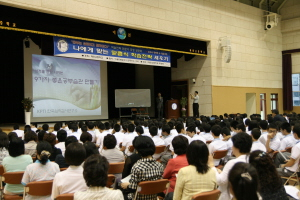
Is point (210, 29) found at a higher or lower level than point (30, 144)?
higher

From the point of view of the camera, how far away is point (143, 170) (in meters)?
2.81

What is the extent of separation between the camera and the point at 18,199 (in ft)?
10.5

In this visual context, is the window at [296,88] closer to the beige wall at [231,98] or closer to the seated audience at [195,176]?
the beige wall at [231,98]

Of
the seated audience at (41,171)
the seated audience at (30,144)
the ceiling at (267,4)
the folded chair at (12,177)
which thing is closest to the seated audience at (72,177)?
the seated audience at (41,171)

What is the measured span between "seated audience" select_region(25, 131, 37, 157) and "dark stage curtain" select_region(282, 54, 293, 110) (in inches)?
598

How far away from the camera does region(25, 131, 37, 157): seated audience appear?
14.4 feet

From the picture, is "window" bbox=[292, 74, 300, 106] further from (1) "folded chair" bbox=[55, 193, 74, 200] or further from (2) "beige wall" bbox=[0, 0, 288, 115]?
(1) "folded chair" bbox=[55, 193, 74, 200]

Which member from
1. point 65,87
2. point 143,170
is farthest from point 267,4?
point 143,170

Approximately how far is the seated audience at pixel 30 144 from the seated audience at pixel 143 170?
2104 mm

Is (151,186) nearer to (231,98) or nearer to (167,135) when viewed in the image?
(167,135)

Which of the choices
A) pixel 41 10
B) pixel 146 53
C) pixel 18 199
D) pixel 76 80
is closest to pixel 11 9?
pixel 41 10

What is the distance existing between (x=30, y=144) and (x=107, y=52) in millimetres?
6466

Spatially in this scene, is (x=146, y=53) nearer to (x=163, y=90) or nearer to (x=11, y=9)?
(x=163, y=90)

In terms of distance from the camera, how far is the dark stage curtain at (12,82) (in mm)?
12188
